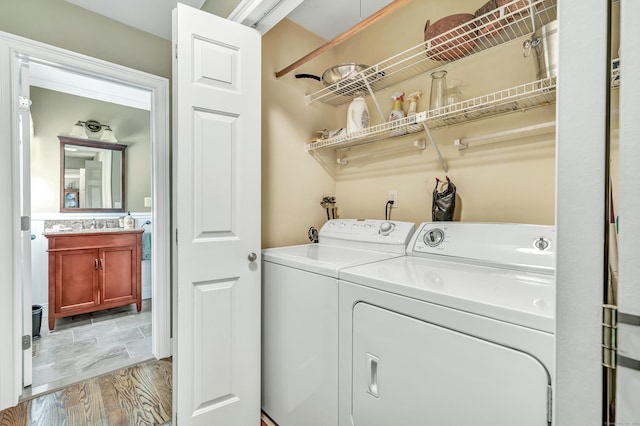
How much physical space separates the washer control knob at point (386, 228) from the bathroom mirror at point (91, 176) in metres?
3.58

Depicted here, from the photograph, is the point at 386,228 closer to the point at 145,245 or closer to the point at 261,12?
the point at 261,12

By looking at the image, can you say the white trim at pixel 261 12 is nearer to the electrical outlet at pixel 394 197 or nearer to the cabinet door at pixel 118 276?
the electrical outlet at pixel 394 197

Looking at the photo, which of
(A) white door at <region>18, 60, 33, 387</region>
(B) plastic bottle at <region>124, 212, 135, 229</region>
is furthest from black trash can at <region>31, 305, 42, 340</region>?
(B) plastic bottle at <region>124, 212, 135, 229</region>

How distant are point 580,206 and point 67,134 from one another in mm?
4565

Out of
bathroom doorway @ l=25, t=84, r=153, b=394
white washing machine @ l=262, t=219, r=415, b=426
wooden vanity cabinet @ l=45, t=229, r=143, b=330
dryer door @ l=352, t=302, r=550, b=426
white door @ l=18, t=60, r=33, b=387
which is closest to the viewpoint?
dryer door @ l=352, t=302, r=550, b=426

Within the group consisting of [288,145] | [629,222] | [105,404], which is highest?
[288,145]

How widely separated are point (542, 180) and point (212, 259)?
1.64 m

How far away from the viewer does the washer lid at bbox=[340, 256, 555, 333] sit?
0.75 metres

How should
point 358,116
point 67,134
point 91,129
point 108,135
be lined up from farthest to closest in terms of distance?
point 108,135 < point 91,129 < point 67,134 < point 358,116

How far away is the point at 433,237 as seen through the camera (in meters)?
1.45

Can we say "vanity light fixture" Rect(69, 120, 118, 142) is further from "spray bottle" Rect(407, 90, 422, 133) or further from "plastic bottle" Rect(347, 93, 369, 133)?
"spray bottle" Rect(407, 90, 422, 133)

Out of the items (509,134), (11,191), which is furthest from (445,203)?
(11,191)

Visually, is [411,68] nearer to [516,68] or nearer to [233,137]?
[516,68]

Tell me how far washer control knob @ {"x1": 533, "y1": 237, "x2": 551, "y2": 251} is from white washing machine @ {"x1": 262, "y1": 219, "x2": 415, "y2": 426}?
0.57 m
